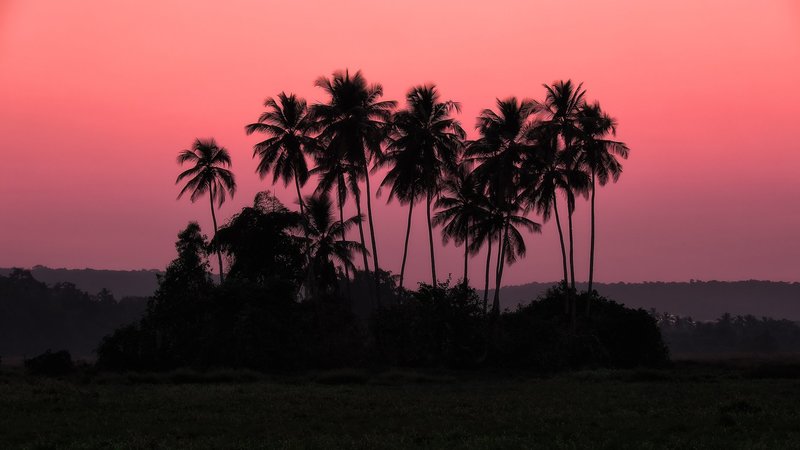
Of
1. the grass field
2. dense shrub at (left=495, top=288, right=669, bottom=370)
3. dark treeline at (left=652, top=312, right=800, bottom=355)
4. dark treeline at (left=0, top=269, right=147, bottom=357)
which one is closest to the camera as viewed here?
the grass field

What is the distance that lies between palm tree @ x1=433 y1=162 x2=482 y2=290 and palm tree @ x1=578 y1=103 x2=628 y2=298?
29.6 ft

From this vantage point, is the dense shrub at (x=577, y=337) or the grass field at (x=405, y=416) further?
the dense shrub at (x=577, y=337)

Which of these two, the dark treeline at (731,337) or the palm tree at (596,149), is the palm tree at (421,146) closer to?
the palm tree at (596,149)

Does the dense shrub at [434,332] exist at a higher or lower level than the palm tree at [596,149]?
lower

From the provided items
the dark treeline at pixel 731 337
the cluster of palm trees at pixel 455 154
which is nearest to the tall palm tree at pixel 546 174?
the cluster of palm trees at pixel 455 154

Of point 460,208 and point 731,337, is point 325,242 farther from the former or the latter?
point 731,337

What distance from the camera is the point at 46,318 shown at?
563 ft

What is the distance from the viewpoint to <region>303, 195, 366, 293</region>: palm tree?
78.0m

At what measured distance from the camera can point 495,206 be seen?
238 feet

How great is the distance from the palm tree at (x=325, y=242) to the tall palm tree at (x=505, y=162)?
39.9ft

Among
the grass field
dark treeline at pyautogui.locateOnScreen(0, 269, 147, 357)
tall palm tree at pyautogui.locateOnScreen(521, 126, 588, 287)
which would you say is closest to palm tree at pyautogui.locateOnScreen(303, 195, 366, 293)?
tall palm tree at pyautogui.locateOnScreen(521, 126, 588, 287)

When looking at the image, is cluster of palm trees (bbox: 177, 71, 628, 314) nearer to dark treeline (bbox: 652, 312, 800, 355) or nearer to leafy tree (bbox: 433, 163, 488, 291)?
leafy tree (bbox: 433, 163, 488, 291)

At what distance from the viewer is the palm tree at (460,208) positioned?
72438mm

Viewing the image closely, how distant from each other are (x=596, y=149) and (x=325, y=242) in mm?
24673
